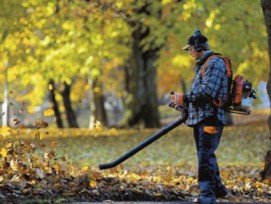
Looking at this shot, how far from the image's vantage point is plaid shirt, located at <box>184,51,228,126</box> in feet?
24.0

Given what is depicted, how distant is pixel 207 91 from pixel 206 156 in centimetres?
77

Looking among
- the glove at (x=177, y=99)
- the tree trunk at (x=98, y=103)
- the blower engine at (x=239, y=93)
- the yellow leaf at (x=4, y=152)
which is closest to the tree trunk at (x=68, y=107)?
the tree trunk at (x=98, y=103)

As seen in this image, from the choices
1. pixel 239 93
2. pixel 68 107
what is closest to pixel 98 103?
pixel 68 107

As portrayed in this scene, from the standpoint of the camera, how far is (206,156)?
7523mm

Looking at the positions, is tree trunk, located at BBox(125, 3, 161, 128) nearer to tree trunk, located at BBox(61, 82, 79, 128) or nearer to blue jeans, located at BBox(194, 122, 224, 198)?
tree trunk, located at BBox(61, 82, 79, 128)

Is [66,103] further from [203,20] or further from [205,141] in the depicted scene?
[205,141]

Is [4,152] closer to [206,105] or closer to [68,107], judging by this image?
[206,105]

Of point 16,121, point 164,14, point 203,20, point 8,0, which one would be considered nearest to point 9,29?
point 8,0

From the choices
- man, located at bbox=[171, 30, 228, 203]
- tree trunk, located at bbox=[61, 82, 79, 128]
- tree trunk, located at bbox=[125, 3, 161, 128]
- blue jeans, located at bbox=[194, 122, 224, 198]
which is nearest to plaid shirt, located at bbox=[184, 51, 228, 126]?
man, located at bbox=[171, 30, 228, 203]

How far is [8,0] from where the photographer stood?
51.5 feet

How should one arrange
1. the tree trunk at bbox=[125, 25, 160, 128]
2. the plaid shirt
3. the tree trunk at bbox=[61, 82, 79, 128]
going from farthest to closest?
the tree trunk at bbox=[61, 82, 79, 128], the tree trunk at bbox=[125, 25, 160, 128], the plaid shirt

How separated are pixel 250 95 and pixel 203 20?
1456cm

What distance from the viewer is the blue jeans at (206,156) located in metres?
7.50

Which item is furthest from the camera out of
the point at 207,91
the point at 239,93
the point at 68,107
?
the point at 68,107
